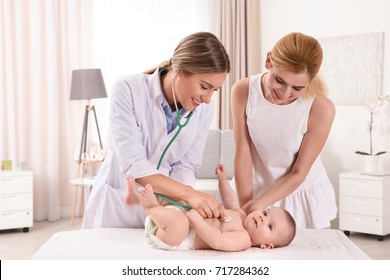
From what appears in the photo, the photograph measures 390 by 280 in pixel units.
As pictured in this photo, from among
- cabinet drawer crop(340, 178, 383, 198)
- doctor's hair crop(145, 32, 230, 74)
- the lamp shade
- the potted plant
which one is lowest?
cabinet drawer crop(340, 178, 383, 198)

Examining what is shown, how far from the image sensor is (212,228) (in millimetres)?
1822

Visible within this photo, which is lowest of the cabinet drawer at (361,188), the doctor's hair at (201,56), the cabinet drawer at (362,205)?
the cabinet drawer at (362,205)

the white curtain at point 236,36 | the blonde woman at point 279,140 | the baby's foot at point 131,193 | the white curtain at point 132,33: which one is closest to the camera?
the baby's foot at point 131,193

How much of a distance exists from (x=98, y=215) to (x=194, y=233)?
370 millimetres

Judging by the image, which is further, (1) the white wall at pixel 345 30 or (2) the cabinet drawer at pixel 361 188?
(1) the white wall at pixel 345 30

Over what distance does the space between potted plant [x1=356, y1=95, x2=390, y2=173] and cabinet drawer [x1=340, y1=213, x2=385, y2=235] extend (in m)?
0.37

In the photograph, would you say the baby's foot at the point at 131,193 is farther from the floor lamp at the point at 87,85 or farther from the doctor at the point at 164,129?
the floor lamp at the point at 87,85

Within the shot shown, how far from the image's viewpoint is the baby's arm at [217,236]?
180cm

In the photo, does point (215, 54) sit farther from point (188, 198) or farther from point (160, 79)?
point (188, 198)

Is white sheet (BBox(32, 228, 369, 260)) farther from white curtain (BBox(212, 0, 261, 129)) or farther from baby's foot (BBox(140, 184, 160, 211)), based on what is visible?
white curtain (BBox(212, 0, 261, 129))

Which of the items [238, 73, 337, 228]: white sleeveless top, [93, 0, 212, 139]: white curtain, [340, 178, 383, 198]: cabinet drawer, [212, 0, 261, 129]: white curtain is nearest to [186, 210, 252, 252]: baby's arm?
[238, 73, 337, 228]: white sleeveless top

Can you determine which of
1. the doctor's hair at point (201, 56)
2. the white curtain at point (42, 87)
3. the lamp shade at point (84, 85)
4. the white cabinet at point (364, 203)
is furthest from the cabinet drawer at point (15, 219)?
the doctor's hair at point (201, 56)

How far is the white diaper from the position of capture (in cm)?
182

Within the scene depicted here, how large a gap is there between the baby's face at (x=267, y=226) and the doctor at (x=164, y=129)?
12 centimetres
